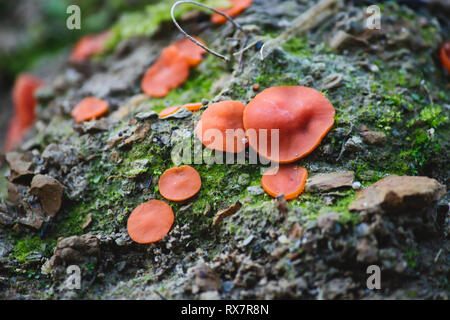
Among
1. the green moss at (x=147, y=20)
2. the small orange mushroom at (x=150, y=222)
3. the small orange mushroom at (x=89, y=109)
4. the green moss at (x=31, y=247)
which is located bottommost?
the green moss at (x=31, y=247)

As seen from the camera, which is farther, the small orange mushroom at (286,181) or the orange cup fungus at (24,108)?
the orange cup fungus at (24,108)

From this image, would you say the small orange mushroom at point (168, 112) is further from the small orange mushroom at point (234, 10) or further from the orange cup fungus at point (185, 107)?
the small orange mushroom at point (234, 10)

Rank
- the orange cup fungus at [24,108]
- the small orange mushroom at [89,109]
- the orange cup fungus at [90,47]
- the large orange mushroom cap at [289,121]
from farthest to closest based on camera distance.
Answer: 1. the orange cup fungus at [90,47]
2. the orange cup fungus at [24,108]
3. the small orange mushroom at [89,109]
4. the large orange mushroom cap at [289,121]

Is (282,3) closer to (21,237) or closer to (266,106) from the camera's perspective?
(266,106)

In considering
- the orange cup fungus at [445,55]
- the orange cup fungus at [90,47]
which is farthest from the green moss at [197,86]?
the orange cup fungus at [445,55]

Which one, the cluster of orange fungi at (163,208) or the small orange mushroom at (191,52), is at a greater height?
the small orange mushroom at (191,52)

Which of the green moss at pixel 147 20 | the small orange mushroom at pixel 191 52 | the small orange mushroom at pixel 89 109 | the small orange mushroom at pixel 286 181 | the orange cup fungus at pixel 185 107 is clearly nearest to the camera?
the small orange mushroom at pixel 286 181

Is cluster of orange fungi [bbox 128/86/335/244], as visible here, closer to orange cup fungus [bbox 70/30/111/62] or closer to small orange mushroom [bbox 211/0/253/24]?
small orange mushroom [bbox 211/0/253/24]
